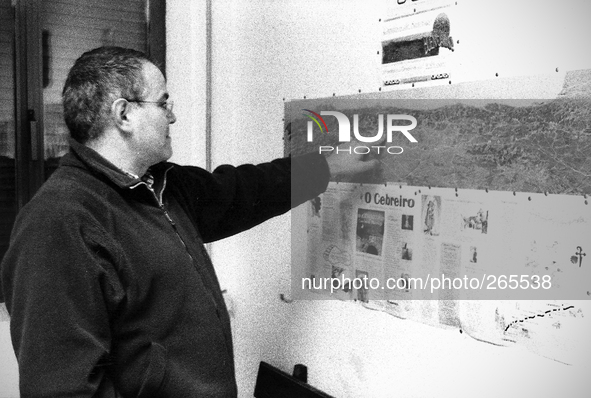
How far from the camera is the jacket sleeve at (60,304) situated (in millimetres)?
1037

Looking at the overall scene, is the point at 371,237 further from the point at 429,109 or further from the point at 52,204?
the point at 52,204

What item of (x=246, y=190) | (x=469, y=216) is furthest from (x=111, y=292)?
(x=469, y=216)

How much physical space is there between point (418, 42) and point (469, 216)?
0.44 m

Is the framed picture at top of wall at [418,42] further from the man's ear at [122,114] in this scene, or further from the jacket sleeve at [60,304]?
the jacket sleeve at [60,304]

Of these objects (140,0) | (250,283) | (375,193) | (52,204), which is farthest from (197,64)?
(52,204)

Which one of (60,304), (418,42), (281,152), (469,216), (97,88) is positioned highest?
(418,42)

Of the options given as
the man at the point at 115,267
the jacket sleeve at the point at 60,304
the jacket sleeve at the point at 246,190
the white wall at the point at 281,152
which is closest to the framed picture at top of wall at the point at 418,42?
the white wall at the point at 281,152

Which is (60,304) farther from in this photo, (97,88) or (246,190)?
(246,190)

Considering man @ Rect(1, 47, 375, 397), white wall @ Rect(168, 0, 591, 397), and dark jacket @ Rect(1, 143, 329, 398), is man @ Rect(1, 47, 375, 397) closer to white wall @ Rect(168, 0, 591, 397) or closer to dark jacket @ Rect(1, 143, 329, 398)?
dark jacket @ Rect(1, 143, 329, 398)

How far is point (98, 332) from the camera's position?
3.56 ft

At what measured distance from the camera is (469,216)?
1.27 meters

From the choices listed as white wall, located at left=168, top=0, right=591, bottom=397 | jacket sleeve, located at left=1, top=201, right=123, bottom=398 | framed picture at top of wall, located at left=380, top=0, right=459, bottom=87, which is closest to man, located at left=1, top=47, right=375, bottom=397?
jacket sleeve, located at left=1, top=201, right=123, bottom=398

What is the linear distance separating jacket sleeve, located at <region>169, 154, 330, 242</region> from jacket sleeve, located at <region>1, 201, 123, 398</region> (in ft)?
1.29

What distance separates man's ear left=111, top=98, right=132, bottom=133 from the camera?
1238 millimetres
